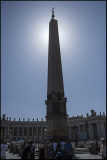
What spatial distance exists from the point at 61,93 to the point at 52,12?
1420 centimetres

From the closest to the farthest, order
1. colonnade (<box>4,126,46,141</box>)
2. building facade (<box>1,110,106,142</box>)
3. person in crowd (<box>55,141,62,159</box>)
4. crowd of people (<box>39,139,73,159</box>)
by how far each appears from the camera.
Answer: crowd of people (<box>39,139,73,159</box>) → person in crowd (<box>55,141,62,159</box>) → building facade (<box>1,110,106,142</box>) → colonnade (<box>4,126,46,141</box>)

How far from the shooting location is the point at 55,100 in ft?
49.4

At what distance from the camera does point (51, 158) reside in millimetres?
9648

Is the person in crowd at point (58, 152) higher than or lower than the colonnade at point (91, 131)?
higher

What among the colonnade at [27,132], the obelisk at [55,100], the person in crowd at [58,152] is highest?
the obelisk at [55,100]

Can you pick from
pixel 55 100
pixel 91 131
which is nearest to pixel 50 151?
pixel 55 100

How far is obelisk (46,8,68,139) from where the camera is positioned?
45.4ft

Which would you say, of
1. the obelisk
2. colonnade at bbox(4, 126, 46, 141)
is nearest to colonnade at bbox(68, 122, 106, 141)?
colonnade at bbox(4, 126, 46, 141)

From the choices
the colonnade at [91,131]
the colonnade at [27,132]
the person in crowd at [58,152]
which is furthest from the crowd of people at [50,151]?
the colonnade at [27,132]

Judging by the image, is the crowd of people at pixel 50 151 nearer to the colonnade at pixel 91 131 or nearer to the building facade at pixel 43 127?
the colonnade at pixel 91 131

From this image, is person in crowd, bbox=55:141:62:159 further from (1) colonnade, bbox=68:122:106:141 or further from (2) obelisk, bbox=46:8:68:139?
(1) colonnade, bbox=68:122:106:141

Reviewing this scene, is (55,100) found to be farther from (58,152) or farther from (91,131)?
(91,131)

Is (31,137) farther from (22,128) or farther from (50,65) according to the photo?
(50,65)

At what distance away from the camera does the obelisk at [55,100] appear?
45.4ft
